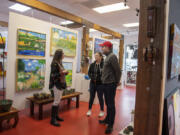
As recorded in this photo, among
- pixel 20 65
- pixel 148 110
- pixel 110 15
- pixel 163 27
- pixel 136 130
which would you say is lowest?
pixel 136 130

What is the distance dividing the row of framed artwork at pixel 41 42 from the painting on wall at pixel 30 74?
0.68 feet

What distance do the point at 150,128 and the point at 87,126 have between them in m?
1.90

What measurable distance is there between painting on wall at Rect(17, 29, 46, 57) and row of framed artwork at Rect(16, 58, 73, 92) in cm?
19

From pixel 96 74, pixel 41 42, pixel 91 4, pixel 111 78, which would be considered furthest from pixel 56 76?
pixel 91 4

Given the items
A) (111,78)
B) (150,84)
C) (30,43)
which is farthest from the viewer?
(30,43)

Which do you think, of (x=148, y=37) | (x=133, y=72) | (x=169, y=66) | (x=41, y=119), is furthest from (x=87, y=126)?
(x=133, y=72)

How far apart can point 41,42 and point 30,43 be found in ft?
1.12

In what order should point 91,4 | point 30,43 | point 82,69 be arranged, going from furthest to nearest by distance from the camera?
point 82,69 → point 91,4 → point 30,43

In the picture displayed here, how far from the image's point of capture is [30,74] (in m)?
3.75

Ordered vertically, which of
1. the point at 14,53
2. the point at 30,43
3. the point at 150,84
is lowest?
the point at 150,84

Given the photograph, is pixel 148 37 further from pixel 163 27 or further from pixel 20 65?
pixel 20 65

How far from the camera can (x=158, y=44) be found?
1.33 metres

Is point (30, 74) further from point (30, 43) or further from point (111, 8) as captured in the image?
point (111, 8)

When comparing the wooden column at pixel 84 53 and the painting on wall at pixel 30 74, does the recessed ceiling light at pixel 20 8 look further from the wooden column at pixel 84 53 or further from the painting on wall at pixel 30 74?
the painting on wall at pixel 30 74
